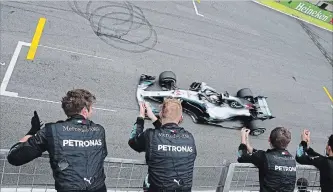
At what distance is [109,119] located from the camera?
998cm

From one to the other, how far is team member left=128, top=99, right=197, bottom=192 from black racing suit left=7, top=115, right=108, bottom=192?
0.57 meters

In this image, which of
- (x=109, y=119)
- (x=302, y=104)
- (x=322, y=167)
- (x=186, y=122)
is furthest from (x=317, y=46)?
(x=322, y=167)

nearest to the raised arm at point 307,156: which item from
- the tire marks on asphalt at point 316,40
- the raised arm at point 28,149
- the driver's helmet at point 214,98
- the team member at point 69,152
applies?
the team member at point 69,152

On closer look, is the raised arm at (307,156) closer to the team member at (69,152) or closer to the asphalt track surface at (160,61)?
the team member at (69,152)

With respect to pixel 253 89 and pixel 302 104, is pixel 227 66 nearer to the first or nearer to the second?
pixel 253 89

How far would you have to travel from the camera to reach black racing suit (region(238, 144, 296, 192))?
510 cm

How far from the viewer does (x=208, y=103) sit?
10.7m

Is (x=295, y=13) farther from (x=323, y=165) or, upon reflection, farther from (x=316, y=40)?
(x=323, y=165)

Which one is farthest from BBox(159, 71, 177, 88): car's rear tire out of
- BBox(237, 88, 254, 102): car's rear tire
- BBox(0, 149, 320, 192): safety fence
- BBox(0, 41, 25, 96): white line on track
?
BBox(0, 41, 25, 96): white line on track

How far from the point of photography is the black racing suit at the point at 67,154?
4105 mm

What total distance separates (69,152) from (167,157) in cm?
104

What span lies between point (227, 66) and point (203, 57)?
849 millimetres

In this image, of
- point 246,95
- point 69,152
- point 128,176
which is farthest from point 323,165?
point 246,95

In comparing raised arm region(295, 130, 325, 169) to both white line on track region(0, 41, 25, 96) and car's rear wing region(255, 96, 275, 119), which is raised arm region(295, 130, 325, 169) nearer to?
car's rear wing region(255, 96, 275, 119)
